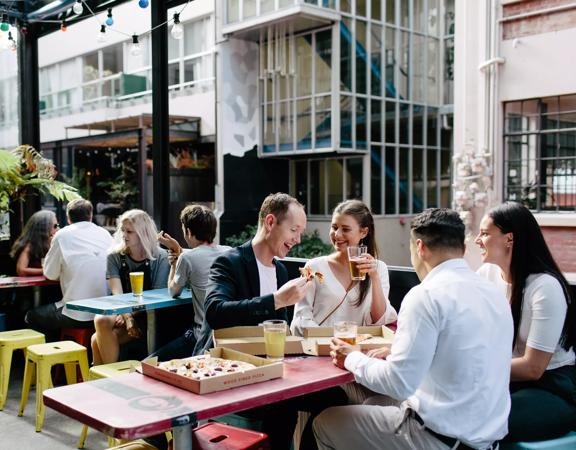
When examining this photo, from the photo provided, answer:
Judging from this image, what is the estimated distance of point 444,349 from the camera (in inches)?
83.8

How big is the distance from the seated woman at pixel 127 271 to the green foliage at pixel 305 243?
413 inches

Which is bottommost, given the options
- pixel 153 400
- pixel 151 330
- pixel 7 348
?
pixel 7 348

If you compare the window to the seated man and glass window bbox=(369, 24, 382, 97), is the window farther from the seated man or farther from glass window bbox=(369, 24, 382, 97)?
the seated man

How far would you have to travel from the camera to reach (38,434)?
166 inches

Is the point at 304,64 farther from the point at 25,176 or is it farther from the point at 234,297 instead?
the point at 234,297

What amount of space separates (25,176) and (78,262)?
7.53ft

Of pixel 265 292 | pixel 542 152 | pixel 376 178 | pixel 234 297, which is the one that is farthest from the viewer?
pixel 376 178

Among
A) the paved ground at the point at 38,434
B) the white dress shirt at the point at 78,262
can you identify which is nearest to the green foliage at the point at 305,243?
the white dress shirt at the point at 78,262

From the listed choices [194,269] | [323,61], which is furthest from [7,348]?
[323,61]

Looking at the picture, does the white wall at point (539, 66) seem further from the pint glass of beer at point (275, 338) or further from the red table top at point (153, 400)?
the red table top at point (153, 400)

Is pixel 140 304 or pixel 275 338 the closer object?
pixel 275 338

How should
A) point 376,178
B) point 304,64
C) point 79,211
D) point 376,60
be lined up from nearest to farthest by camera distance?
1. point 79,211
2. point 304,64
3. point 376,60
4. point 376,178

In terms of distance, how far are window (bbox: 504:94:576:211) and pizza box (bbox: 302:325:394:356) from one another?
8.78 metres

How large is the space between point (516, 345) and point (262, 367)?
119cm
